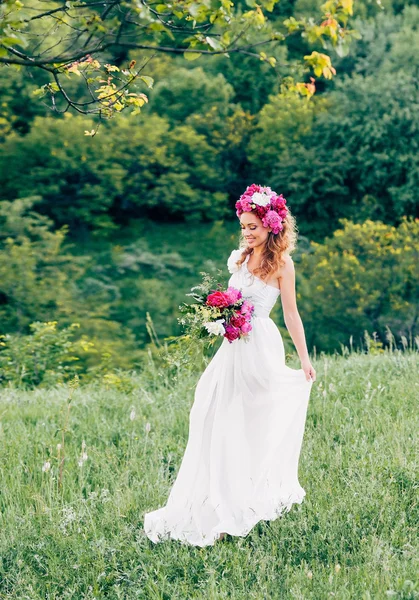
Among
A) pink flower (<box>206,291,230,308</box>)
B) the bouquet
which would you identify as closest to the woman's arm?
the bouquet

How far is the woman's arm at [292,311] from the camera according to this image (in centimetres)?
427

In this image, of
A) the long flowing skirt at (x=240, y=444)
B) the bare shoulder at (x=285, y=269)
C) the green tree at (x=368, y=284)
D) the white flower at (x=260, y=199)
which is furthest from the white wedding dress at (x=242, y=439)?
the green tree at (x=368, y=284)

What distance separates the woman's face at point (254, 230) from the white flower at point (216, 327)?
1.83ft

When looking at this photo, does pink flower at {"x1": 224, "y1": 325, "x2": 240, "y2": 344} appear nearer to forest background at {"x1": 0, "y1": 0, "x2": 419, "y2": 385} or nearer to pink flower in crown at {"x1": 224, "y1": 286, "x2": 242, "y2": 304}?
pink flower in crown at {"x1": 224, "y1": 286, "x2": 242, "y2": 304}

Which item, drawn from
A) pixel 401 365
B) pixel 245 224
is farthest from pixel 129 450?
pixel 401 365

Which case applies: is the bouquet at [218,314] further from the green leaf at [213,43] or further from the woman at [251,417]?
the green leaf at [213,43]

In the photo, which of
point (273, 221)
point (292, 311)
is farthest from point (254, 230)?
point (292, 311)

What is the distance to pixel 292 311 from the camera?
4.35 m

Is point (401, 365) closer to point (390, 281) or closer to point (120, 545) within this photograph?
point (120, 545)

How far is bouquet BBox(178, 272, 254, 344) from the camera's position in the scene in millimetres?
4148

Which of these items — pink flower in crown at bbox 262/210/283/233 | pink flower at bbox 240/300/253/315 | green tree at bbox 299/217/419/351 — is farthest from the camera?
green tree at bbox 299/217/419/351

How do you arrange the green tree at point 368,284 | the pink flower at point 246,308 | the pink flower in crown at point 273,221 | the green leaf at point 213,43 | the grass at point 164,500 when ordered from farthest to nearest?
the green tree at point 368,284
the pink flower in crown at point 273,221
the pink flower at point 246,308
the grass at point 164,500
the green leaf at point 213,43

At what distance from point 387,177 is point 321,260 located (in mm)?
8472

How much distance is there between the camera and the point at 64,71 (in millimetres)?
4078
